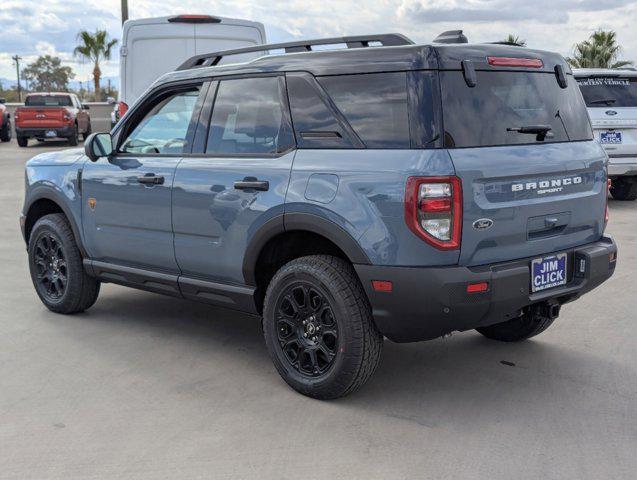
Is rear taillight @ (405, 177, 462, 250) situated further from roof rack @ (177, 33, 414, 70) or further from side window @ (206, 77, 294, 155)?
side window @ (206, 77, 294, 155)

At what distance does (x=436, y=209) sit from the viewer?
3867 millimetres

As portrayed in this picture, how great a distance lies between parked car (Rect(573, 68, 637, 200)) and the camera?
11.3 metres

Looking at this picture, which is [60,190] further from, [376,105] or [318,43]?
[376,105]

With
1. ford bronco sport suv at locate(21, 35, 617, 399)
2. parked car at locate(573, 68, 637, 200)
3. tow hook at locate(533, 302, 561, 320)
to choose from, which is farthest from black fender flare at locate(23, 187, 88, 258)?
parked car at locate(573, 68, 637, 200)

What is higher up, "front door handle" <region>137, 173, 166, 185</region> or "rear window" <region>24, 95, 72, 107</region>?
"rear window" <region>24, 95, 72, 107</region>

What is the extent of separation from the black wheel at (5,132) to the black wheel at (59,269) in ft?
72.7

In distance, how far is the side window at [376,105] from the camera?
4039 millimetres

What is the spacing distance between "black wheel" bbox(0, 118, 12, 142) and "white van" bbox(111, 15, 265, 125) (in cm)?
1707

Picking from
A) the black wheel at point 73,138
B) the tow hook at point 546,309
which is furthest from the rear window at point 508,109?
the black wheel at point 73,138

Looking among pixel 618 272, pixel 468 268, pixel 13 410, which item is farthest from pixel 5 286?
pixel 618 272

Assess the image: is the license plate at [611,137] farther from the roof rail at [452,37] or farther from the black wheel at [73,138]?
the black wheel at [73,138]

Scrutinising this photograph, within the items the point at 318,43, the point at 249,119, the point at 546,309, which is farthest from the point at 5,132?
the point at 546,309

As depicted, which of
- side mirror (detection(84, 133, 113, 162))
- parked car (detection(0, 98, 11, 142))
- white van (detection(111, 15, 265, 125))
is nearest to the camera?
side mirror (detection(84, 133, 113, 162))

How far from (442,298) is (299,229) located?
88 centimetres
